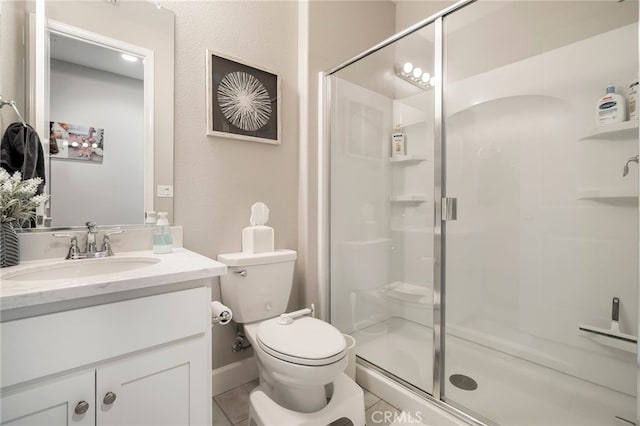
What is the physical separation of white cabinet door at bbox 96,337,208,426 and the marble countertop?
21cm

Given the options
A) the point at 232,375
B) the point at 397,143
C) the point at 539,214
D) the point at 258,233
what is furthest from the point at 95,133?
the point at 539,214

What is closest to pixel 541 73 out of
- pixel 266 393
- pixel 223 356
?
pixel 266 393

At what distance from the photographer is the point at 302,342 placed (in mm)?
1170

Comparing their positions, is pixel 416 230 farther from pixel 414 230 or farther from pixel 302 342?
pixel 302 342

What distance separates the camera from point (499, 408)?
133cm

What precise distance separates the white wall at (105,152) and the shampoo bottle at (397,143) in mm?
1519

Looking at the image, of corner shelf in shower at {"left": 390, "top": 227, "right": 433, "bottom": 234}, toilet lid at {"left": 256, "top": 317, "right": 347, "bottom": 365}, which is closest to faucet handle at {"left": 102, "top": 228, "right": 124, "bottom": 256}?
toilet lid at {"left": 256, "top": 317, "right": 347, "bottom": 365}

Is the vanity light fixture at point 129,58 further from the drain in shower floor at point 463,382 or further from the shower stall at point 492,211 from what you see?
the drain in shower floor at point 463,382

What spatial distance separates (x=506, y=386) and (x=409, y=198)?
1.16 m

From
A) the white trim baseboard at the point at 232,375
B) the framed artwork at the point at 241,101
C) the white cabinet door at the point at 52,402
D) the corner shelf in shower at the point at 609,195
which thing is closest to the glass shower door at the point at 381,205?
the framed artwork at the point at 241,101

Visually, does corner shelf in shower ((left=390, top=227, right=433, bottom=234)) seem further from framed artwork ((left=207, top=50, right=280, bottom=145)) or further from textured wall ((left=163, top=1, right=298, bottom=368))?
framed artwork ((left=207, top=50, right=280, bottom=145))

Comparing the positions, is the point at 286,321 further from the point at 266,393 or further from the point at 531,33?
the point at 531,33

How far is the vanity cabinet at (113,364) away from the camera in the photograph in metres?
0.67

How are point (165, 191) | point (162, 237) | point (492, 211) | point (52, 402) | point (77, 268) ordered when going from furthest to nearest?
point (492, 211)
point (165, 191)
point (162, 237)
point (77, 268)
point (52, 402)
